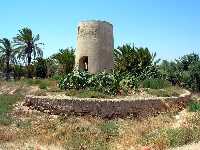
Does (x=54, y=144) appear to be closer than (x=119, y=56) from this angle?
Yes

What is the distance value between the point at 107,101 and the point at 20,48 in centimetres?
2832

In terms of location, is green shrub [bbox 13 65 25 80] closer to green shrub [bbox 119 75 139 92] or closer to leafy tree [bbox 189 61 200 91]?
leafy tree [bbox 189 61 200 91]

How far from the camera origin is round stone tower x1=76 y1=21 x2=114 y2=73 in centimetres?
2089

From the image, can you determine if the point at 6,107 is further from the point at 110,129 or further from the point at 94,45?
the point at 94,45

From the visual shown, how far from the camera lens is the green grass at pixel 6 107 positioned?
1304 cm

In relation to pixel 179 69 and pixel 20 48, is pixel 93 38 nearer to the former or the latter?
pixel 179 69

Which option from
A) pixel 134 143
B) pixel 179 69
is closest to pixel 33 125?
pixel 134 143

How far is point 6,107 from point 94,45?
6.90m

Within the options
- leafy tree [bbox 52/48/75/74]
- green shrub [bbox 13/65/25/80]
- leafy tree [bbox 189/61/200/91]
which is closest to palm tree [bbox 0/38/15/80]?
green shrub [bbox 13/65/25/80]

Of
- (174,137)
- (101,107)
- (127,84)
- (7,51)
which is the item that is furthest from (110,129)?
(7,51)

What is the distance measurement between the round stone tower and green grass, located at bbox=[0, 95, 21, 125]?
491cm

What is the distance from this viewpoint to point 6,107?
15.5m

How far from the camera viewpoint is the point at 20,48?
41.8 metres

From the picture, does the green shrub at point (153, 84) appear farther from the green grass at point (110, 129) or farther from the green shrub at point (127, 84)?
the green grass at point (110, 129)
